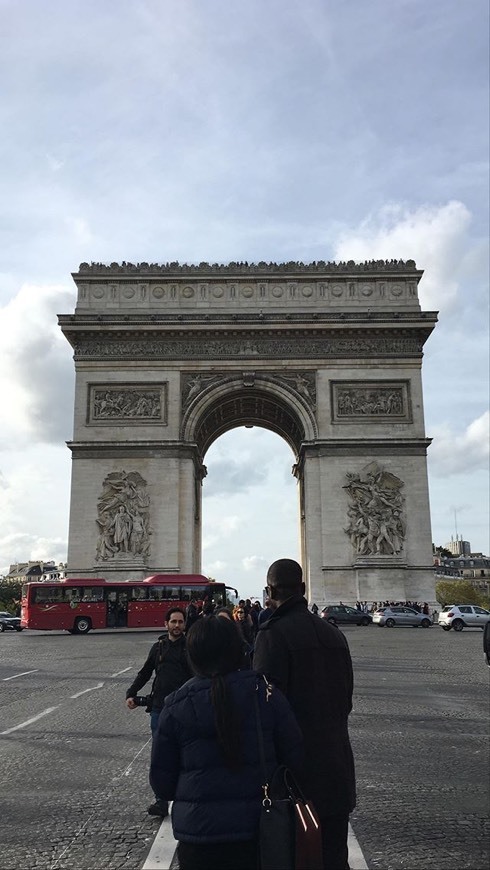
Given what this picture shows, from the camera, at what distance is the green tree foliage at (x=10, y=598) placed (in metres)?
83.1

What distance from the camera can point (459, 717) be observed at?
31.4 ft

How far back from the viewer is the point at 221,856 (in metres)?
2.83

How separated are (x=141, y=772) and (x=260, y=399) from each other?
32.1 metres

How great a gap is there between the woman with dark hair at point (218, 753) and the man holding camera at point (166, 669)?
297 centimetres

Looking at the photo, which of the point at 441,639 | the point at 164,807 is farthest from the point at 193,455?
the point at 164,807

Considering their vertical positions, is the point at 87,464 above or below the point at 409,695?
above

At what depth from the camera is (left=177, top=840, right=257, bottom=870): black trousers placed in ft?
9.29

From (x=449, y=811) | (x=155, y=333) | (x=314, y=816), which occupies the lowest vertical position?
(x=449, y=811)

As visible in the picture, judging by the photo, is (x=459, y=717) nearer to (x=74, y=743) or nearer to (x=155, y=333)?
(x=74, y=743)

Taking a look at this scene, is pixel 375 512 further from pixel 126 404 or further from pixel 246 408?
pixel 126 404

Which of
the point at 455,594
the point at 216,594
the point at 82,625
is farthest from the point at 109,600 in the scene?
the point at 455,594

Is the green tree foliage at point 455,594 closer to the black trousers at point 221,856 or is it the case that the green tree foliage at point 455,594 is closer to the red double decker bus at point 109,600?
the red double decker bus at point 109,600

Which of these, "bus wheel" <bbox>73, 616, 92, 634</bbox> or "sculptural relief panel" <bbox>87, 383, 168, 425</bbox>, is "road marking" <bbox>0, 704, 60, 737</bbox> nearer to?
"bus wheel" <bbox>73, 616, 92, 634</bbox>

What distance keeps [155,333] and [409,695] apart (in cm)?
2755
